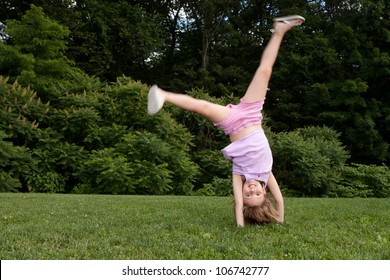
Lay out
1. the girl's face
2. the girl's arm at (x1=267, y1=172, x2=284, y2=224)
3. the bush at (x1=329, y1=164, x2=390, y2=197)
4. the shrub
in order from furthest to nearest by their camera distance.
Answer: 1. the bush at (x1=329, y1=164, x2=390, y2=197)
2. the shrub
3. the girl's arm at (x1=267, y1=172, x2=284, y2=224)
4. the girl's face

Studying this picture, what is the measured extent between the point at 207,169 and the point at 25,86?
7158 millimetres

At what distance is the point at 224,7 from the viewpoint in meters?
26.0

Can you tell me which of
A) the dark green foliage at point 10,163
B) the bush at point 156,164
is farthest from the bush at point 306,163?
the dark green foliage at point 10,163

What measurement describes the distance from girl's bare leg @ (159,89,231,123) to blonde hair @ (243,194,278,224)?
113 centimetres

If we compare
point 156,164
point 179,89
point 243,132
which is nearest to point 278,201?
point 243,132

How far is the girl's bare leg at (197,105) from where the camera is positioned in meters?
5.07

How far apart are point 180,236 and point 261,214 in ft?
4.09

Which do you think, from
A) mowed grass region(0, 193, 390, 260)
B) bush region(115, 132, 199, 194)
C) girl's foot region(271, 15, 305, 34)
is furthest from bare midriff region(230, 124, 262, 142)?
bush region(115, 132, 199, 194)

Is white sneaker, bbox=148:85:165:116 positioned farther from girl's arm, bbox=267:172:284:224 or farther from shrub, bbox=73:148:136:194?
shrub, bbox=73:148:136:194

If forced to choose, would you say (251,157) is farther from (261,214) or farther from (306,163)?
(306,163)

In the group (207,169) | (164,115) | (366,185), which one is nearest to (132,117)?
(164,115)

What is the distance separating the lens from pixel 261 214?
5.30m

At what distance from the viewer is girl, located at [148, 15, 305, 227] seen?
17.3 feet

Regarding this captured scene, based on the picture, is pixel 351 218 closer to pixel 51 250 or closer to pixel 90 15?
pixel 51 250
